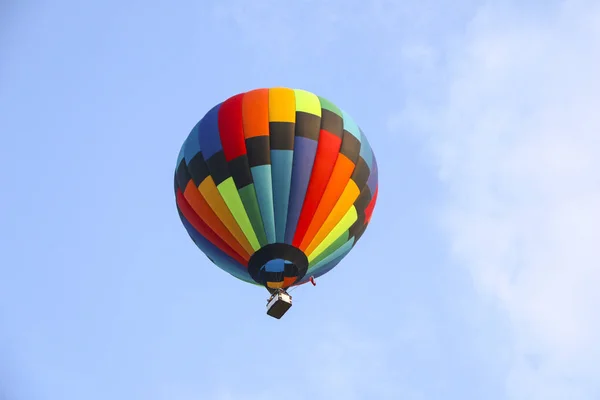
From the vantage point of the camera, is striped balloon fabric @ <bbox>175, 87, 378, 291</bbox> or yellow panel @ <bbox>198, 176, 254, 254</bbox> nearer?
striped balloon fabric @ <bbox>175, 87, 378, 291</bbox>

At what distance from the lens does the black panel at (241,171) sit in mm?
20156

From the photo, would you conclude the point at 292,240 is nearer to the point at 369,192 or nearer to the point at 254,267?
the point at 254,267

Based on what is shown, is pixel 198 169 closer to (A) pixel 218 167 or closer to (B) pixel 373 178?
(A) pixel 218 167

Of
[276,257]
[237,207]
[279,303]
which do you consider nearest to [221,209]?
[237,207]

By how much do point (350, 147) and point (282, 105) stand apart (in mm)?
1717

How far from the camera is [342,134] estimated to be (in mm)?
21094

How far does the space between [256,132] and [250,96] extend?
1217 mm

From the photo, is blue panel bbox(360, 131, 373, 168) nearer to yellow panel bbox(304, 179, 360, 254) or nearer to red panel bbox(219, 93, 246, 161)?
yellow panel bbox(304, 179, 360, 254)

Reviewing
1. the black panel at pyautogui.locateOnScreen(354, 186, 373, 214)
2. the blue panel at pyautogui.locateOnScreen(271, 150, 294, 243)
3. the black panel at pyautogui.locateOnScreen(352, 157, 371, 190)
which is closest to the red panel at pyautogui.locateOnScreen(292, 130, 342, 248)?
the blue panel at pyautogui.locateOnScreen(271, 150, 294, 243)

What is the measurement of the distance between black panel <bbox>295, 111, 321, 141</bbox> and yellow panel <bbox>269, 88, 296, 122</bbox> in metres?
0.15

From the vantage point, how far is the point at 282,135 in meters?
20.5

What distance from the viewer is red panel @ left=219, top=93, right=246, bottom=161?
20.4 m

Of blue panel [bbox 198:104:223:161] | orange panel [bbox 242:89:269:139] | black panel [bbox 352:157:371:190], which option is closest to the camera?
orange panel [bbox 242:89:269:139]

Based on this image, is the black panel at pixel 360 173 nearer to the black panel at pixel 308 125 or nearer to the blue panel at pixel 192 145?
the black panel at pixel 308 125
